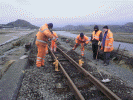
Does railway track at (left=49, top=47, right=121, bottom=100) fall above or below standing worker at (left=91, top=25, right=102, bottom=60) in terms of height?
below

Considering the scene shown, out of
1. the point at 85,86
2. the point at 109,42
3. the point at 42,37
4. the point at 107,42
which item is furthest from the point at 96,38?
the point at 85,86

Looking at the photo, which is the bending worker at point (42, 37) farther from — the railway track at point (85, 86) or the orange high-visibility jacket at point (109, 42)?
the orange high-visibility jacket at point (109, 42)

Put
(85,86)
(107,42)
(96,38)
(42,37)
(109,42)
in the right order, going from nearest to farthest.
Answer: (85,86) < (42,37) < (109,42) < (107,42) < (96,38)

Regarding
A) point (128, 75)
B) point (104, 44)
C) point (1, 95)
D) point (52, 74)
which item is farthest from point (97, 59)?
point (1, 95)

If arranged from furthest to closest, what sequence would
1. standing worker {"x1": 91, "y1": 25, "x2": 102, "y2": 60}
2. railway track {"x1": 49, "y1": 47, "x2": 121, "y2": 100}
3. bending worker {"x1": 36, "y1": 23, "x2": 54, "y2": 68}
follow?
standing worker {"x1": 91, "y1": 25, "x2": 102, "y2": 60}
bending worker {"x1": 36, "y1": 23, "x2": 54, "y2": 68}
railway track {"x1": 49, "y1": 47, "x2": 121, "y2": 100}

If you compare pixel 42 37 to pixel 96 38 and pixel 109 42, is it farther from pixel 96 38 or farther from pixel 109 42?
pixel 109 42

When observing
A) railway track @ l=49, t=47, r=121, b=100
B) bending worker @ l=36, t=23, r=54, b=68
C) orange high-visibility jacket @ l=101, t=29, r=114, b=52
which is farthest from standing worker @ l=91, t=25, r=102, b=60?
bending worker @ l=36, t=23, r=54, b=68

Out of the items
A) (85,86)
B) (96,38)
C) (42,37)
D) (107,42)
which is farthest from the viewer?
(96,38)

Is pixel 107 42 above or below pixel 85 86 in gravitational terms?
above

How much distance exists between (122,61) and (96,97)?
3.90m

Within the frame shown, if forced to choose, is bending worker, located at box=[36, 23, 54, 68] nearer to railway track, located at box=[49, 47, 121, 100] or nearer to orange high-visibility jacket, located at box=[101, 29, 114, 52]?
railway track, located at box=[49, 47, 121, 100]

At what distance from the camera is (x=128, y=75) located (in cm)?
473

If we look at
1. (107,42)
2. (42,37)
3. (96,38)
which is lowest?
(107,42)

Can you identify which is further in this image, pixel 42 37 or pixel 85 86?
pixel 42 37
